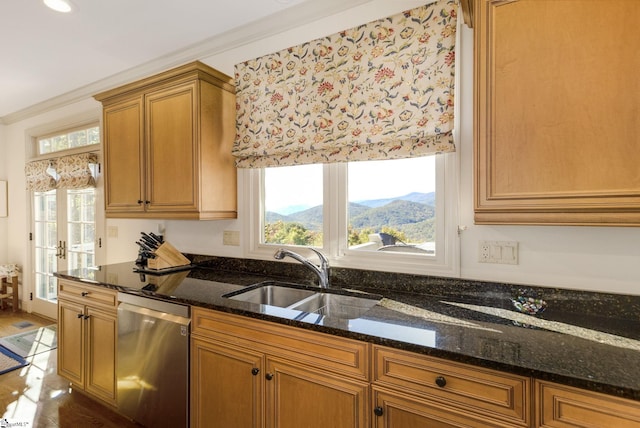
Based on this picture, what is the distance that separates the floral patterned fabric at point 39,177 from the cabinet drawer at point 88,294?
6.53ft

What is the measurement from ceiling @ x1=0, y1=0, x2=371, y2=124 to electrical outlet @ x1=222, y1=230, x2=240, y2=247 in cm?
134

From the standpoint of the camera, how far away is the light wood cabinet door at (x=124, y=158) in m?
2.40

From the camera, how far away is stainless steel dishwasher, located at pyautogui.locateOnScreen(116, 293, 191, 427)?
1712mm

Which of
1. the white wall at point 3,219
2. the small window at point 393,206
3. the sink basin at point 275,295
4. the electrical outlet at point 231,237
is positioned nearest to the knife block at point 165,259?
the electrical outlet at point 231,237

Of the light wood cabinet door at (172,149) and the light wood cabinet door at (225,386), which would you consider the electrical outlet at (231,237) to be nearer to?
the light wood cabinet door at (172,149)

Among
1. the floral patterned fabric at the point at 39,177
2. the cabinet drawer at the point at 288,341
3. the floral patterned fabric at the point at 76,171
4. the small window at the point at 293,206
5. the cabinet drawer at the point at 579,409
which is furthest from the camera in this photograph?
the floral patterned fabric at the point at 39,177

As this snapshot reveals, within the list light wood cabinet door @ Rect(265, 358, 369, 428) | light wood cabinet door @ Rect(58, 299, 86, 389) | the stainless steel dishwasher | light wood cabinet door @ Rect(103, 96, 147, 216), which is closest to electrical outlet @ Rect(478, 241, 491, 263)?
light wood cabinet door @ Rect(265, 358, 369, 428)

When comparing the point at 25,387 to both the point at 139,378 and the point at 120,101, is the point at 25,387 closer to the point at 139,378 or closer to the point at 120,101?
the point at 139,378

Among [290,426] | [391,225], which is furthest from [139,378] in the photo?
[391,225]

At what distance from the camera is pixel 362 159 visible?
74.5 inches

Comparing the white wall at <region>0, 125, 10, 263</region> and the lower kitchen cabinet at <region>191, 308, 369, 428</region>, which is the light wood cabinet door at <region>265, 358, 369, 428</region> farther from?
the white wall at <region>0, 125, 10, 263</region>

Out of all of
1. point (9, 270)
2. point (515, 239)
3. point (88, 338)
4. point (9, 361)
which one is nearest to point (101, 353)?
point (88, 338)

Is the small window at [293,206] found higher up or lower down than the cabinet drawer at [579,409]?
higher up

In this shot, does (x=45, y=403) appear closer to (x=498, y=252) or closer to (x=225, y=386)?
(x=225, y=386)
